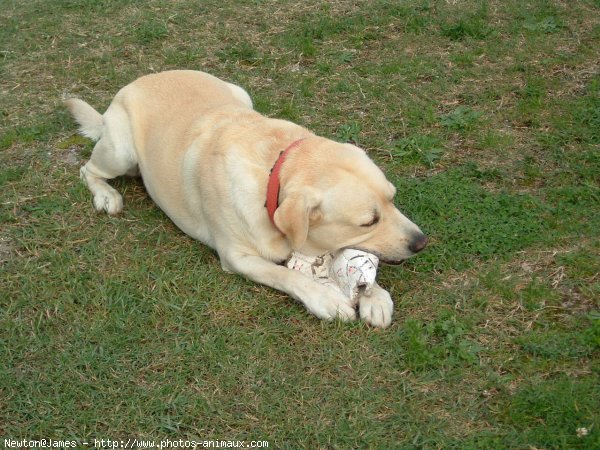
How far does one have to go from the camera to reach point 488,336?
12.4 ft

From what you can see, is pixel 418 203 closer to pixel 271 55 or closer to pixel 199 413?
pixel 199 413

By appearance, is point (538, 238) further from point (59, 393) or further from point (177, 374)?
point (59, 393)

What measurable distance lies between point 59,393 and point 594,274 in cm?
304

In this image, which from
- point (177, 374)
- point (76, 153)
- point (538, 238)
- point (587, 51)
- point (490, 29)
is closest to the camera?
point (177, 374)

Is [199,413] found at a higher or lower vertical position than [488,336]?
lower

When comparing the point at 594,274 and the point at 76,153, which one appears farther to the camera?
the point at 76,153

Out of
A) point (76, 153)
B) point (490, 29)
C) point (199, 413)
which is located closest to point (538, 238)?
point (199, 413)

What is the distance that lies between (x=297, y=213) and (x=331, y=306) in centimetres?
57

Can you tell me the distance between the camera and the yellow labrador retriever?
154 inches

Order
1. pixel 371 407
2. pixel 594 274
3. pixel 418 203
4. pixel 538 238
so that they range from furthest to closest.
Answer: pixel 418 203 → pixel 538 238 → pixel 594 274 → pixel 371 407

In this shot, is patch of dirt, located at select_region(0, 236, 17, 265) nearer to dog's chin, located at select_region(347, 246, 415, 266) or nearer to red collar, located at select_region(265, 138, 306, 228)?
red collar, located at select_region(265, 138, 306, 228)

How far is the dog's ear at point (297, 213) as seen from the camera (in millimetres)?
3814

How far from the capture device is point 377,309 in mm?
3898

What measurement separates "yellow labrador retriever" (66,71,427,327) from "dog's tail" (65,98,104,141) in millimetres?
671
